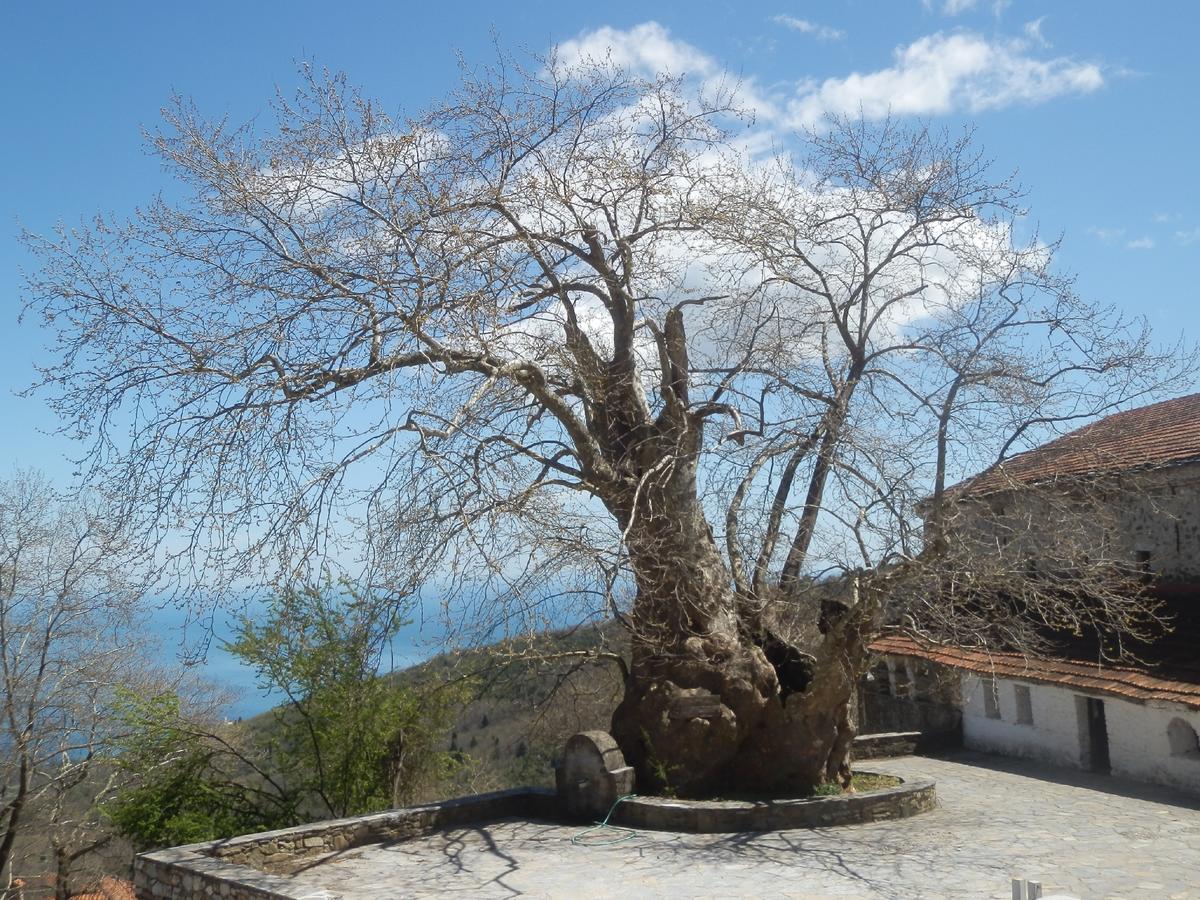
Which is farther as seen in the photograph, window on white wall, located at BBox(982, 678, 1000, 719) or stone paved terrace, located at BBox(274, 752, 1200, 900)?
window on white wall, located at BBox(982, 678, 1000, 719)

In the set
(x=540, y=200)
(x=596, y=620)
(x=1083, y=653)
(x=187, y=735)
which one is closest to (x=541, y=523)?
(x=596, y=620)

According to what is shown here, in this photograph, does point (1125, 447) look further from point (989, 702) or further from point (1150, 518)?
point (989, 702)

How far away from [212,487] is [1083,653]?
1205 centimetres

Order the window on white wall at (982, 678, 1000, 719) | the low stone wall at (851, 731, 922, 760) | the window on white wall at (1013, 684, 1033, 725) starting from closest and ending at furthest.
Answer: the low stone wall at (851, 731, 922, 760) → the window on white wall at (1013, 684, 1033, 725) → the window on white wall at (982, 678, 1000, 719)

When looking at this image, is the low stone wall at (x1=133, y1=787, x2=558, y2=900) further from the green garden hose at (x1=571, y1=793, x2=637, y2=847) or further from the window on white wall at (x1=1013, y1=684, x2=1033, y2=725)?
the window on white wall at (x1=1013, y1=684, x2=1033, y2=725)

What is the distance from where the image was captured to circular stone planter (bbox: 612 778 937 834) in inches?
396

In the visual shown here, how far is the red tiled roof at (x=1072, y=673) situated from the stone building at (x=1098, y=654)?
0.8 inches

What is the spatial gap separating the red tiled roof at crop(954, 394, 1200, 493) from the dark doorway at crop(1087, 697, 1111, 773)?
3267mm

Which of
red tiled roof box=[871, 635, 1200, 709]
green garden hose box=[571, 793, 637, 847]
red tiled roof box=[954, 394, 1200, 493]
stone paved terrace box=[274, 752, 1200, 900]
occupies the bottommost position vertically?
stone paved terrace box=[274, 752, 1200, 900]

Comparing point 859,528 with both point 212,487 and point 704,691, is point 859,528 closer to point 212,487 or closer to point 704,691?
point 704,691

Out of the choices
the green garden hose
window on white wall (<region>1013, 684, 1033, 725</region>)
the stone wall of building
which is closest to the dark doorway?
window on white wall (<region>1013, 684, 1033, 725</region>)

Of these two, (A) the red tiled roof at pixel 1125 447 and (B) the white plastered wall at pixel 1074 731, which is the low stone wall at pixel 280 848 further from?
(B) the white plastered wall at pixel 1074 731

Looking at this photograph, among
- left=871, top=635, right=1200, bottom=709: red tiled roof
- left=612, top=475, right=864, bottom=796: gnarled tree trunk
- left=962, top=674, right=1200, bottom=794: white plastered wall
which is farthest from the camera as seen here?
left=962, top=674, right=1200, bottom=794: white plastered wall

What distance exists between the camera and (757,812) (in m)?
10.2
